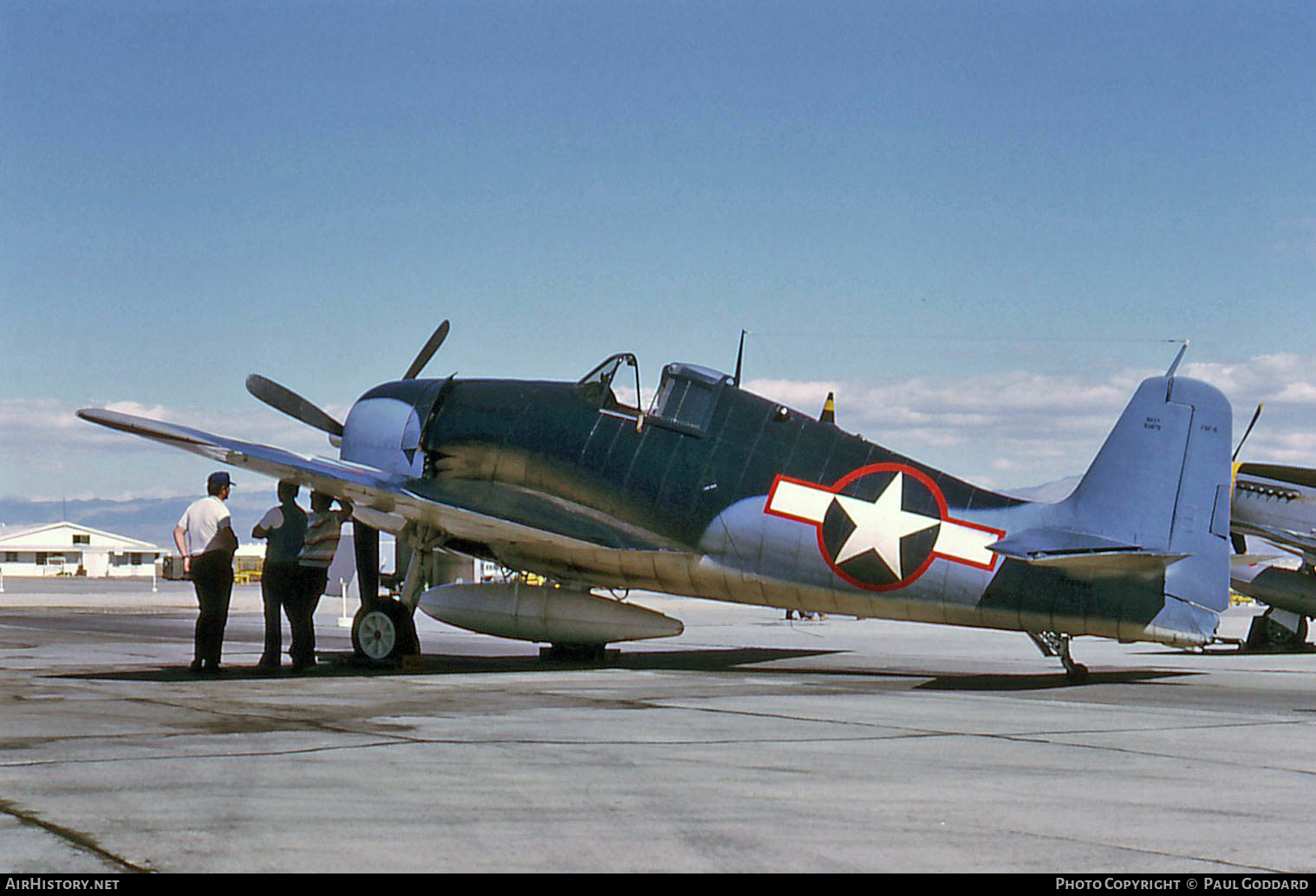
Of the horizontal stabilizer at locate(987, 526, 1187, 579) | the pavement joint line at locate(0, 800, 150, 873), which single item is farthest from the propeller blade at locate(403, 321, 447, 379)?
the pavement joint line at locate(0, 800, 150, 873)

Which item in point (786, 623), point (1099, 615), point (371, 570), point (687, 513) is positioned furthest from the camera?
point (786, 623)

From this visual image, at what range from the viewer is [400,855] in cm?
450

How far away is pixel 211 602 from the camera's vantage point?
12578 mm

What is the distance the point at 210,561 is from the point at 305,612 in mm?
992

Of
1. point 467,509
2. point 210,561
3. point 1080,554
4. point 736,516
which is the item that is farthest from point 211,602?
point 1080,554

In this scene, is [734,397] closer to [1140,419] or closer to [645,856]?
[1140,419]

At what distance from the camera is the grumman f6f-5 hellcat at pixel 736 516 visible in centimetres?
1224

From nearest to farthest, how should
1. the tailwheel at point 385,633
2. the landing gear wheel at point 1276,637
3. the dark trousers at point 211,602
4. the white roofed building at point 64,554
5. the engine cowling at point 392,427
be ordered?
the dark trousers at point 211,602 → the tailwheel at point 385,633 → the engine cowling at point 392,427 → the landing gear wheel at point 1276,637 → the white roofed building at point 64,554

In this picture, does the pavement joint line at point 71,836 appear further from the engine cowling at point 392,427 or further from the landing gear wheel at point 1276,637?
the landing gear wheel at point 1276,637

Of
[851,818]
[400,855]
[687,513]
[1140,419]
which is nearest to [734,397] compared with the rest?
[687,513]

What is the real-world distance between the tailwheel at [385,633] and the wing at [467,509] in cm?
82

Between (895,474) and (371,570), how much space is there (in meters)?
5.50

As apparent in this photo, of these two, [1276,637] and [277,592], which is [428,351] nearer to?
[277,592]

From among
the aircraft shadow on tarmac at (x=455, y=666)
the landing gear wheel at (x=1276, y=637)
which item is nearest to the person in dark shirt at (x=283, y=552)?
the aircraft shadow on tarmac at (x=455, y=666)
